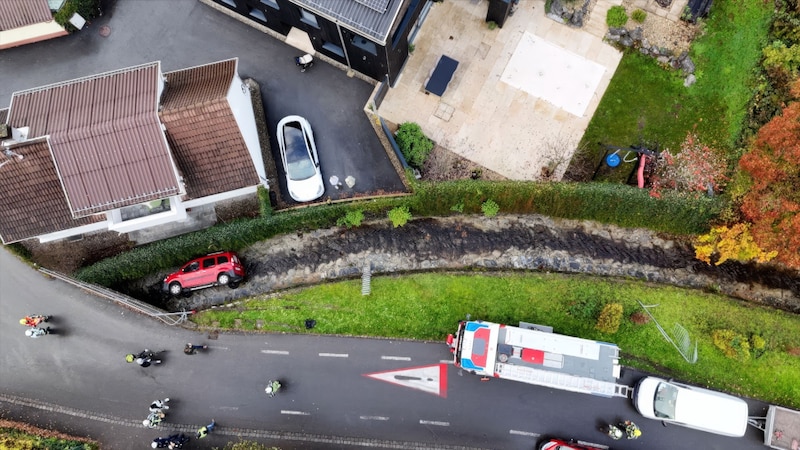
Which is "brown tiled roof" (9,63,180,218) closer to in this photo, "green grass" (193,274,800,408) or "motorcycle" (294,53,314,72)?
"motorcycle" (294,53,314,72)

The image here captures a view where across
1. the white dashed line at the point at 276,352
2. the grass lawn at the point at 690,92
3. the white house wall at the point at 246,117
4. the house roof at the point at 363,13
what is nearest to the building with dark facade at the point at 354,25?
the house roof at the point at 363,13

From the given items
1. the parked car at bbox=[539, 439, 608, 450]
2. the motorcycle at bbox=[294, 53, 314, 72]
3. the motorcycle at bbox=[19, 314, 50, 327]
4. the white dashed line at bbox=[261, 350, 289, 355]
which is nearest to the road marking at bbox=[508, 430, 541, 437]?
the parked car at bbox=[539, 439, 608, 450]

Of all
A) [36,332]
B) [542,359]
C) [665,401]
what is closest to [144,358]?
[36,332]

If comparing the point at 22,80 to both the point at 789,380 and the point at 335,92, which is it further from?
the point at 789,380

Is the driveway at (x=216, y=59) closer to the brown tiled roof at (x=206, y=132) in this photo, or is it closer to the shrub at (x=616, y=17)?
the brown tiled roof at (x=206, y=132)

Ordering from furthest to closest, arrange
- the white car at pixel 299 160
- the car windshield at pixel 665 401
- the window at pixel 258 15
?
the window at pixel 258 15 → the white car at pixel 299 160 → the car windshield at pixel 665 401
